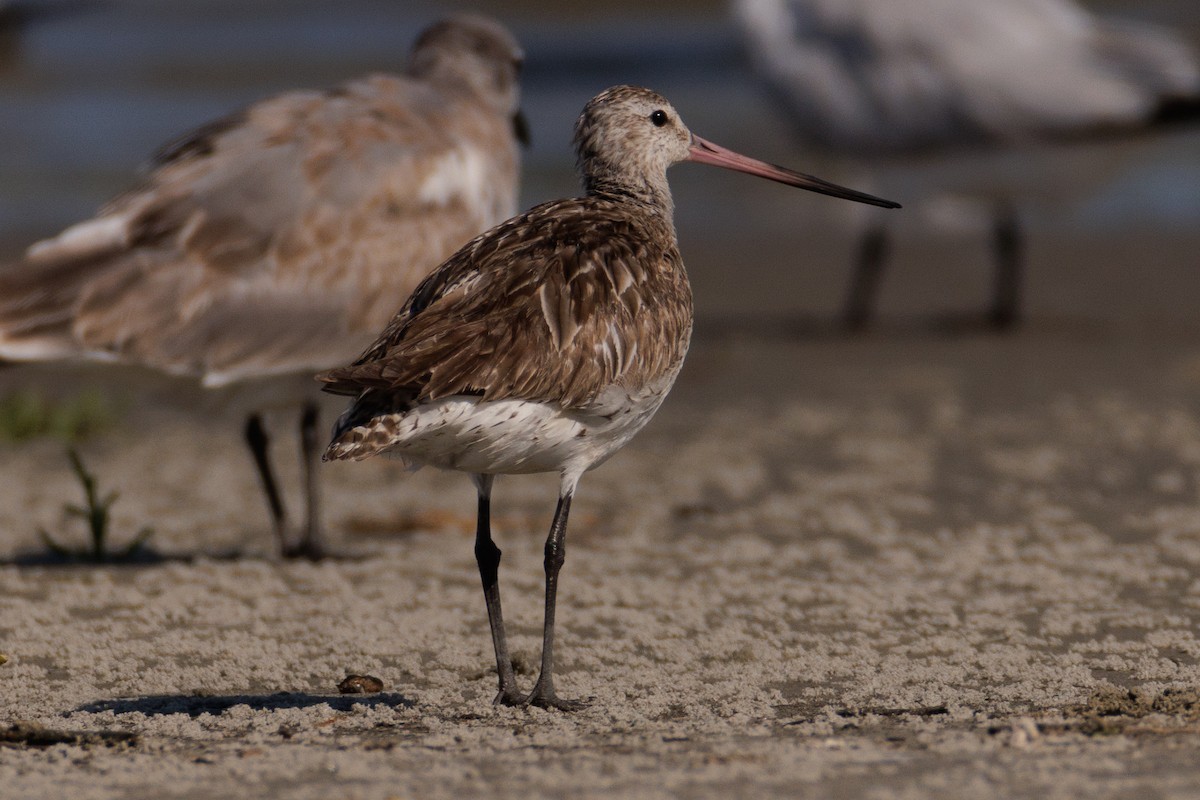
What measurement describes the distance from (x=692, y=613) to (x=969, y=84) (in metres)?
6.24

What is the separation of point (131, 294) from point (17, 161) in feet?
38.0

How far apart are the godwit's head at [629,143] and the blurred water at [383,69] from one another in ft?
20.2

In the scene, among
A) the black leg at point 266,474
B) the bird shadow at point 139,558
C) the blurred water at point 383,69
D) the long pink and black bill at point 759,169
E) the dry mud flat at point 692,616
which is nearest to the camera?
the dry mud flat at point 692,616

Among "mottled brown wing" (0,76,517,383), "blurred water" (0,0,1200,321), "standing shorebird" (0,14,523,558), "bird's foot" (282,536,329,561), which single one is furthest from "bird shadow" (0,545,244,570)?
"blurred water" (0,0,1200,321)

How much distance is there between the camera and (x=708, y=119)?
722 inches

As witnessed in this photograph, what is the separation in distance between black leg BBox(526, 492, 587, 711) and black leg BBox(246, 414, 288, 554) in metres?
1.88

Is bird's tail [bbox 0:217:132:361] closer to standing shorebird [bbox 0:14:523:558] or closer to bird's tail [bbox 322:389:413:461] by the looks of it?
standing shorebird [bbox 0:14:523:558]

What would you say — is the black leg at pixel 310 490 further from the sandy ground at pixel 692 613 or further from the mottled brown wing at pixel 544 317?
the mottled brown wing at pixel 544 317

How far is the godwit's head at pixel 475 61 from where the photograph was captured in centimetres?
711

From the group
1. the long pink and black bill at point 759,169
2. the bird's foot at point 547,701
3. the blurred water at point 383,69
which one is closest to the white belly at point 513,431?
the bird's foot at point 547,701

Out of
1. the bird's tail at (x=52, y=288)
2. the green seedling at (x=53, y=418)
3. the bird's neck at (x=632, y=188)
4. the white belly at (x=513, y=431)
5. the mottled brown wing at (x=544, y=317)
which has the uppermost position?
the bird's neck at (x=632, y=188)

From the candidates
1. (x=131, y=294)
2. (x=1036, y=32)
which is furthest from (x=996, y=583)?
(x=1036, y=32)

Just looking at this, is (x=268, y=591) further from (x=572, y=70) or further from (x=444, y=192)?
(x=572, y=70)

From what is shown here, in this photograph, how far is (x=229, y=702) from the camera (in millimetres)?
4375
